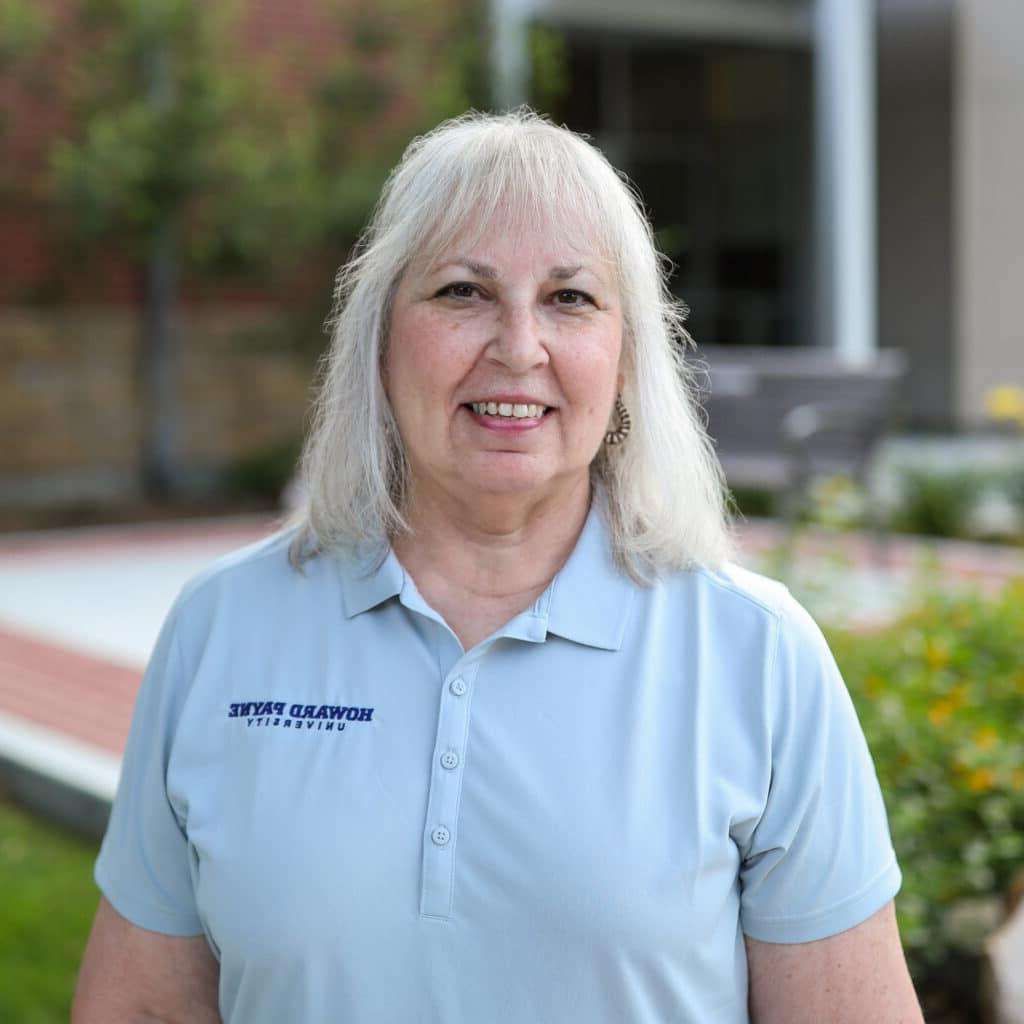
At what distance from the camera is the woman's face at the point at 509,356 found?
6.27ft

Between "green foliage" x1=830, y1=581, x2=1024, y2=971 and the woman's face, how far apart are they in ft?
5.63

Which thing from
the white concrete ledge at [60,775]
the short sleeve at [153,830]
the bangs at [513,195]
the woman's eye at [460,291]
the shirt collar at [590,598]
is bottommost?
the white concrete ledge at [60,775]

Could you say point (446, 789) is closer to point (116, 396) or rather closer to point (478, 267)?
point (478, 267)

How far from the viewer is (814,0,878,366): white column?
16.8 m

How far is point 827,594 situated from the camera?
4.83 m

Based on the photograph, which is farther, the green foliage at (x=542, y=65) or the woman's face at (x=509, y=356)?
the green foliage at (x=542, y=65)

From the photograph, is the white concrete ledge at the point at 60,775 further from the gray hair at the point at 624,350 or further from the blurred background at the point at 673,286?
the gray hair at the point at 624,350

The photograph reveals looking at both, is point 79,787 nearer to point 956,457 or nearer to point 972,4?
point 956,457

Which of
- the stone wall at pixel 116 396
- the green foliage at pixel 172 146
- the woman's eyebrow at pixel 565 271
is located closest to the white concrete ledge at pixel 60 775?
the woman's eyebrow at pixel 565 271

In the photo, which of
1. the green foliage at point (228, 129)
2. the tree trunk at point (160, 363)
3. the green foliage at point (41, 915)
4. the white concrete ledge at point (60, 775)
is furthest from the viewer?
the tree trunk at point (160, 363)

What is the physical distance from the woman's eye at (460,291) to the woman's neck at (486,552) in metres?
0.26

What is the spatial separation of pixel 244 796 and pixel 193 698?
0.48 feet

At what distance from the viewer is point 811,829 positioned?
185 centimetres

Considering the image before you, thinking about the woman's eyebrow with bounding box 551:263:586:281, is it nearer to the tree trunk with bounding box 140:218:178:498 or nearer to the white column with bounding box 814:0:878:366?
the tree trunk with bounding box 140:218:178:498
